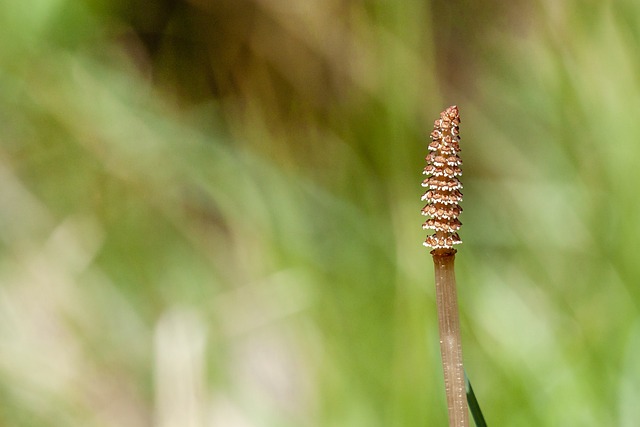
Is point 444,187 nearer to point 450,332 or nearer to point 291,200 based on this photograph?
point 450,332

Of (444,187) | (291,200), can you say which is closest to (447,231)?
(444,187)

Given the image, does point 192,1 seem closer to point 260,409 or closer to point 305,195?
point 305,195

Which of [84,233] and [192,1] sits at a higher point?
[192,1]

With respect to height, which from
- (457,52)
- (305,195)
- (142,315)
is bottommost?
(142,315)

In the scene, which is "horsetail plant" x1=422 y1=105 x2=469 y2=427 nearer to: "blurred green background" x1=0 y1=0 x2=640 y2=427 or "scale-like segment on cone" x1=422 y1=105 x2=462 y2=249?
"scale-like segment on cone" x1=422 y1=105 x2=462 y2=249

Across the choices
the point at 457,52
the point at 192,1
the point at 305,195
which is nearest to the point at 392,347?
the point at 305,195

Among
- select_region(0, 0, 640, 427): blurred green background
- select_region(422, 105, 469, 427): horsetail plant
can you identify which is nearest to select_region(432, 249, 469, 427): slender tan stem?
select_region(422, 105, 469, 427): horsetail plant

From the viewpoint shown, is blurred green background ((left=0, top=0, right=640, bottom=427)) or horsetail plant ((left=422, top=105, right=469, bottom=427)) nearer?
horsetail plant ((left=422, top=105, right=469, bottom=427))
